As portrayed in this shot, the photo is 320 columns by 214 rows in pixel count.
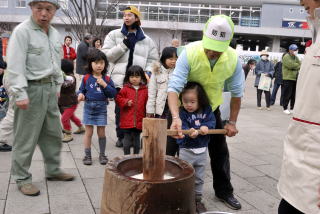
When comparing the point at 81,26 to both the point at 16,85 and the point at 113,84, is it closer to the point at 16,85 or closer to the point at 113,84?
the point at 113,84

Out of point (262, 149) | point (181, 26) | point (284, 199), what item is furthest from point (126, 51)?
point (181, 26)

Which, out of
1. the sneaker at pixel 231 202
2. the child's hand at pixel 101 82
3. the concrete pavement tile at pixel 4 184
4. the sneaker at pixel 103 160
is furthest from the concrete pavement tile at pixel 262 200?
the concrete pavement tile at pixel 4 184

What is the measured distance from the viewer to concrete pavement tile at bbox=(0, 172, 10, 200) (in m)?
3.35

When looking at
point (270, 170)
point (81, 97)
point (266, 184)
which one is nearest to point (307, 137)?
point (266, 184)

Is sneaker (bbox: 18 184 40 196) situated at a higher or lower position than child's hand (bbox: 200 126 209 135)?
lower

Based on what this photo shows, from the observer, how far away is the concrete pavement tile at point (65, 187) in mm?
3500

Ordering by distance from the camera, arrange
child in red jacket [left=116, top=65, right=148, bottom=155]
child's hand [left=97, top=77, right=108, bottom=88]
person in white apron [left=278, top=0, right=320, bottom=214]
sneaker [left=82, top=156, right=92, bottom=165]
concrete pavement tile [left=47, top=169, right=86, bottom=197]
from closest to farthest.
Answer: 1. person in white apron [left=278, top=0, right=320, bottom=214]
2. concrete pavement tile [left=47, top=169, right=86, bottom=197]
3. child's hand [left=97, top=77, right=108, bottom=88]
4. child in red jacket [left=116, top=65, right=148, bottom=155]
5. sneaker [left=82, top=156, right=92, bottom=165]

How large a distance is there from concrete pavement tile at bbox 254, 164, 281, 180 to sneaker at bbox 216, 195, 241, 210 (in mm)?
1133

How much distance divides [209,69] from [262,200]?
1.59m

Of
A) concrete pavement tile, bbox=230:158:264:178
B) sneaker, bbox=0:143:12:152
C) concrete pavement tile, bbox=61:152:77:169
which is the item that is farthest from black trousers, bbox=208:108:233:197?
sneaker, bbox=0:143:12:152

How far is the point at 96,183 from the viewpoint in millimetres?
3781

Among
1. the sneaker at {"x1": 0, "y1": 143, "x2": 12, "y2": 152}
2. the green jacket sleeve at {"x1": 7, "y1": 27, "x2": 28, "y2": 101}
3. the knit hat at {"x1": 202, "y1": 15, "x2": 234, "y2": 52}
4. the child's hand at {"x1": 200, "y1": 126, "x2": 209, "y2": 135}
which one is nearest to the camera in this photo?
the knit hat at {"x1": 202, "y1": 15, "x2": 234, "y2": 52}

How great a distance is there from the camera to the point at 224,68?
2842mm

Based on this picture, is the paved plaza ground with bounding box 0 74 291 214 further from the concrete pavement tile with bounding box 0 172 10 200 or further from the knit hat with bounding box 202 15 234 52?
the knit hat with bounding box 202 15 234 52
